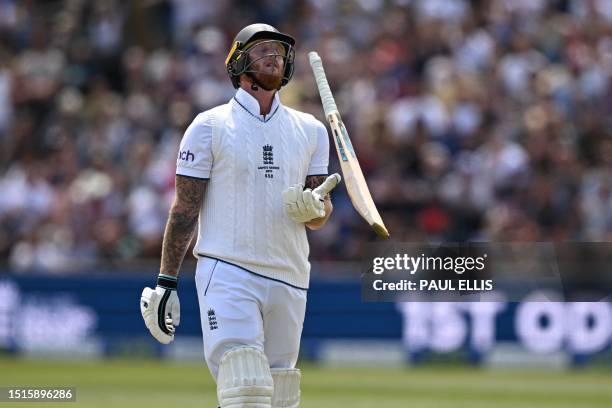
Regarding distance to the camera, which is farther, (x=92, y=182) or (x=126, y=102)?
(x=126, y=102)

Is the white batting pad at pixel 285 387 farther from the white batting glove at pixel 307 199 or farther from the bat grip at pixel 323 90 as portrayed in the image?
the bat grip at pixel 323 90

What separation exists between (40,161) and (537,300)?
737 centimetres

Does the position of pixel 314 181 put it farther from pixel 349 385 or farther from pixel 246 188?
pixel 349 385

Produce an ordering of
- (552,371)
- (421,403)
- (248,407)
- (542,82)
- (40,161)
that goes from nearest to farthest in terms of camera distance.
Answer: (248,407)
(421,403)
(552,371)
(542,82)
(40,161)

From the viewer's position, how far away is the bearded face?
7043 mm

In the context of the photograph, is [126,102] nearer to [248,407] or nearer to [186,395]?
[186,395]

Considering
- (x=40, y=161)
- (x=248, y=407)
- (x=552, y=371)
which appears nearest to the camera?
(x=248, y=407)

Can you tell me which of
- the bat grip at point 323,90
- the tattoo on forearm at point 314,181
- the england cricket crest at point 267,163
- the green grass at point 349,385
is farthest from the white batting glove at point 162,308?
the green grass at point 349,385

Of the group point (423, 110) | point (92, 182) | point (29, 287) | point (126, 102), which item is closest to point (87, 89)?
point (126, 102)

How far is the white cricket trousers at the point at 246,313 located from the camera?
22.0ft

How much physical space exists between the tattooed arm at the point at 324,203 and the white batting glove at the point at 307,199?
0.16 m

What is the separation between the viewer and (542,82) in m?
17.0

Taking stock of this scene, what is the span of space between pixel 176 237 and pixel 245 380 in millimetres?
871

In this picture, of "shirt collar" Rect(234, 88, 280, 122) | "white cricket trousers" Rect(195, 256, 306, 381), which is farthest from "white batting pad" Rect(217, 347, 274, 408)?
"shirt collar" Rect(234, 88, 280, 122)
